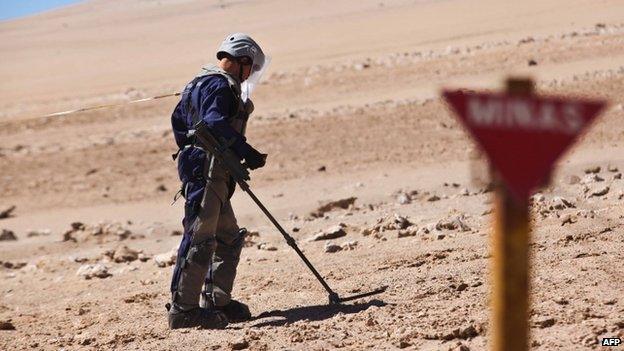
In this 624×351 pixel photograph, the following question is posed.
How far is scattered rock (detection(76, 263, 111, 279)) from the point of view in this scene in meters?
8.77

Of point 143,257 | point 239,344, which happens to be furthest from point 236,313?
point 143,257

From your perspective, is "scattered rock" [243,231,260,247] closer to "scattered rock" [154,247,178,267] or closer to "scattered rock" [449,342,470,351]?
"scattered rock" [154,247,178,267]

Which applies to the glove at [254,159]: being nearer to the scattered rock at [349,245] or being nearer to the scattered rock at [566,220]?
the scattered rock at [349,245]

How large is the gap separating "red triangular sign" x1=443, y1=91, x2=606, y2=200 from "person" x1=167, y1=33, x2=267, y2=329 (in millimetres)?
3081

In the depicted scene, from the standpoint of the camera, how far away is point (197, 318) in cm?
612

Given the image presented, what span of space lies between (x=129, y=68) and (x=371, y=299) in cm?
3138

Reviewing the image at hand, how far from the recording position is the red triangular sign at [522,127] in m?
2.77

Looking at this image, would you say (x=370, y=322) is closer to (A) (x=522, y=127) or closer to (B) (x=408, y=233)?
(B) (x=408, y=233)

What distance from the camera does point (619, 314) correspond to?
5059mm

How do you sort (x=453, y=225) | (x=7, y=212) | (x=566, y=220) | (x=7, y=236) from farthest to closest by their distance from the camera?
(x=7, y=212) → (x=7, y=236) → (x=453, y=225) → (x=566, y=220)

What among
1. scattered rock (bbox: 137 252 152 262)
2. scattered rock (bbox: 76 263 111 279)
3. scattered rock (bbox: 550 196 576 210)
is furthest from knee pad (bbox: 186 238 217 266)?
scattered rock (bbox: 137 252 152 262)

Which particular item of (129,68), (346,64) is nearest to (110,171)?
(346,64)

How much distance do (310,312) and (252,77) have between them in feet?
4.53

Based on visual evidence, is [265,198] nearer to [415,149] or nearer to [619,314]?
[415,149]
